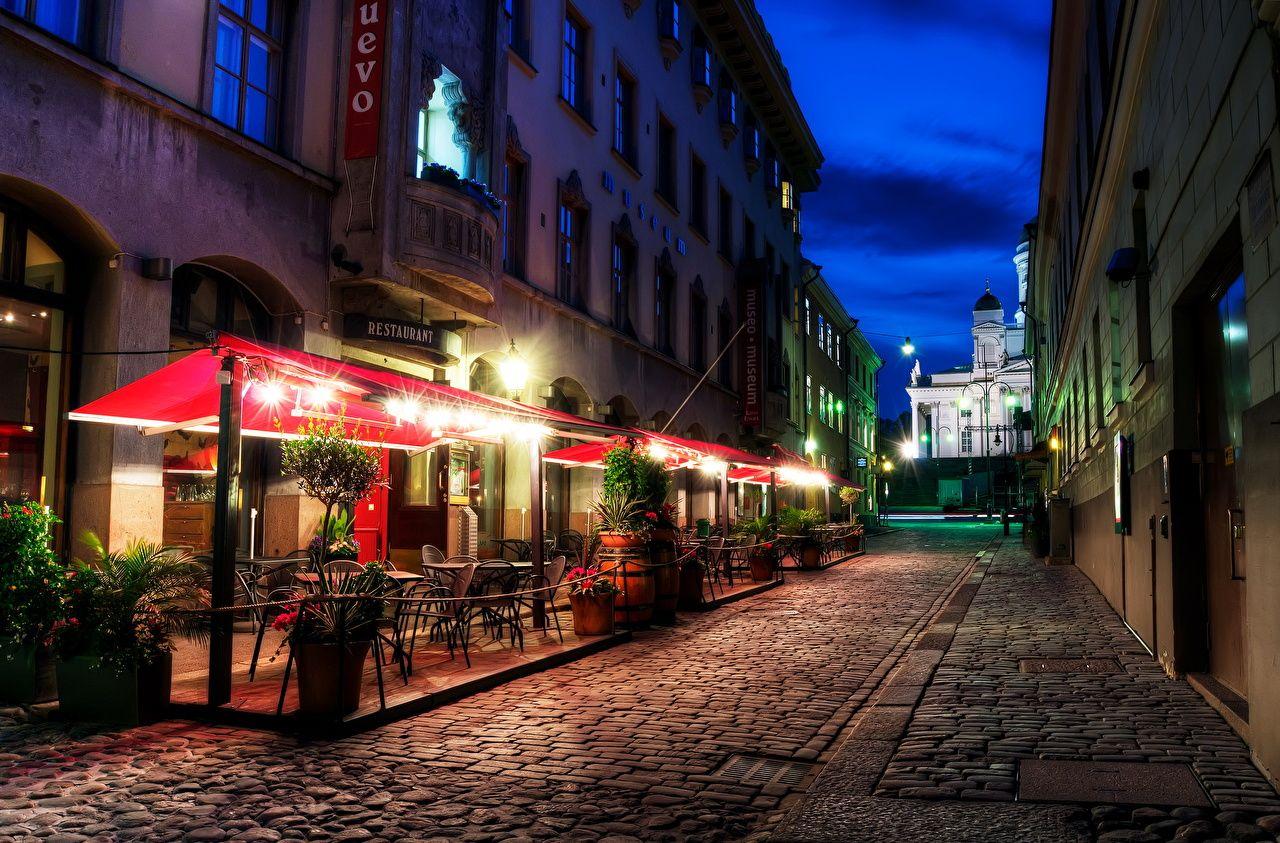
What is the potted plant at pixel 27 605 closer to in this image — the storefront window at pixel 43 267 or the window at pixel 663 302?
the storefront window at pixel 43 267

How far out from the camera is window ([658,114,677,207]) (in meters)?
27.9

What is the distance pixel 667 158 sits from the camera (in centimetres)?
2856

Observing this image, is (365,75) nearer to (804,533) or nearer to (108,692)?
(108,692)

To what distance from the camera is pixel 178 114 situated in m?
11.5

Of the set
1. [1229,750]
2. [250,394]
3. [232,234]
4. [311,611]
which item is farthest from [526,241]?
[1229,750]

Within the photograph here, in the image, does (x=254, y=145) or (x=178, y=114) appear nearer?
(x=178, y=114)

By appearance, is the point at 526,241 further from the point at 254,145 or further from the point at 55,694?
the point at 55,694

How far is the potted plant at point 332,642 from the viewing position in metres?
7.09

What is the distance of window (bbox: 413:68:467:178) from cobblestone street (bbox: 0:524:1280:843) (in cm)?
904

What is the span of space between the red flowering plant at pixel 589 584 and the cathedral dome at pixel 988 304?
9781cm

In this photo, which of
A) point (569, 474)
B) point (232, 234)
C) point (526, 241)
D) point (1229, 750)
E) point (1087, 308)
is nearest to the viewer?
point (1229, 750)

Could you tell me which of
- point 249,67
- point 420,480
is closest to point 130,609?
point 249,67

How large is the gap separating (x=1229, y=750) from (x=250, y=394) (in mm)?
8746

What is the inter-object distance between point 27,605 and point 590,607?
5.67 m
